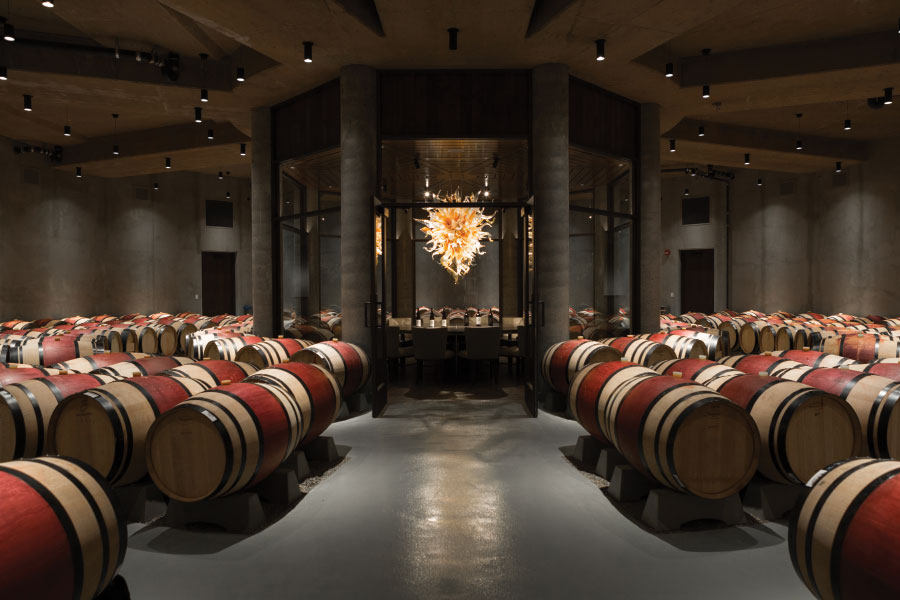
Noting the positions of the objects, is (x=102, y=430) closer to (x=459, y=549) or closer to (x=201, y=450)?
(x=201, y=450)

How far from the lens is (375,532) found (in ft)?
10.3

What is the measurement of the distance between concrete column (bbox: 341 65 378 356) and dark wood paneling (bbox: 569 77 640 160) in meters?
2.80

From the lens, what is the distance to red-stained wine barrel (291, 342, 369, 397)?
5.70 metres

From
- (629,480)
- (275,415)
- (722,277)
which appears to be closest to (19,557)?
(275,415)

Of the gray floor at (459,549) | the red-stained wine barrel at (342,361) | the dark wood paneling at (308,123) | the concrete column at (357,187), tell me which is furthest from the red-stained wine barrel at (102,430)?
the dark wood paneling at (308,123)

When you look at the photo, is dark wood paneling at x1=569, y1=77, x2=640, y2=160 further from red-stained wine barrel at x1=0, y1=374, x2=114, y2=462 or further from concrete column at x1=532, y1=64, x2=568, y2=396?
red-stained wine barrel at x1=0, y1=374, x2=114, y2=462

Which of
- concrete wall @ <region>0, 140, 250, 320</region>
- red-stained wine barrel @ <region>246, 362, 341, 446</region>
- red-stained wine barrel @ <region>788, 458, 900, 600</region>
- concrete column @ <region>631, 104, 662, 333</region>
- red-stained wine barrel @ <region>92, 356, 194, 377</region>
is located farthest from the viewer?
concrete wall @ <region>0, 140, 250, 320</region>

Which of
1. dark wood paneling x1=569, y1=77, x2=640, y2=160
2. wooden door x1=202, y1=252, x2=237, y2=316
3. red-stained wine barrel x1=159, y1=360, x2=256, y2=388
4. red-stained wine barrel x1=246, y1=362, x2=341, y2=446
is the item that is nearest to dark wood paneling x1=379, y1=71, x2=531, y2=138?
dark wood paneling x1=569, y1=77, x2=640, y2=160

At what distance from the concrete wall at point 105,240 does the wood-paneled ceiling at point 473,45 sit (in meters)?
3.52

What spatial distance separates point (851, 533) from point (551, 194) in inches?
229

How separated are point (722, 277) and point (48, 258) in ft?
61.6

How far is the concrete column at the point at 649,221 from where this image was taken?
855cm

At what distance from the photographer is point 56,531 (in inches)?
68.6

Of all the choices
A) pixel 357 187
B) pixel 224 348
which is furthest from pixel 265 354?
pixel 357 187
